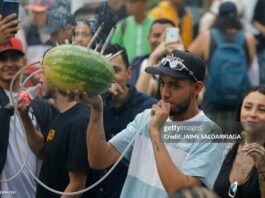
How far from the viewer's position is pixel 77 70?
5.85 m

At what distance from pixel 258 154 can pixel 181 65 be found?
77cm

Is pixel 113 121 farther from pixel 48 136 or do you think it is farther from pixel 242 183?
pixel 242 183

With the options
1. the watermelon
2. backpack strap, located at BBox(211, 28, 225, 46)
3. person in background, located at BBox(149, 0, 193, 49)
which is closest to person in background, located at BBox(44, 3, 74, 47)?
the watermelon

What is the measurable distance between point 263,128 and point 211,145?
401 mm

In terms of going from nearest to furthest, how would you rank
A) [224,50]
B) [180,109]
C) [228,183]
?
[180,109] < [228,183] < [224,50]

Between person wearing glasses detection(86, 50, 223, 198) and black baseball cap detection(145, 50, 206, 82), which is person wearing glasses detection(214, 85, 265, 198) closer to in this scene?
person wearing glasses detection(86, 50, 223, 198)

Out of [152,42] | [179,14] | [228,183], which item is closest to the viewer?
[228,183]

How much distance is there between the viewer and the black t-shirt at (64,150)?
696 centimetres

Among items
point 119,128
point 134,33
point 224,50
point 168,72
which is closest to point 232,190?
point 168,72

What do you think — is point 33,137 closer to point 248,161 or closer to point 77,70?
point 77,70

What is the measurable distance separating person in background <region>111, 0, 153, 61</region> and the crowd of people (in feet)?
3.60

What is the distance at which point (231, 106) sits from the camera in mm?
10375

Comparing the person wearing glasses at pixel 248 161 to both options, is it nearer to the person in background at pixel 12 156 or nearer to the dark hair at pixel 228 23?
the person in background at pixel 12 156

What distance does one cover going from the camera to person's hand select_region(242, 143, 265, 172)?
6035 mm
